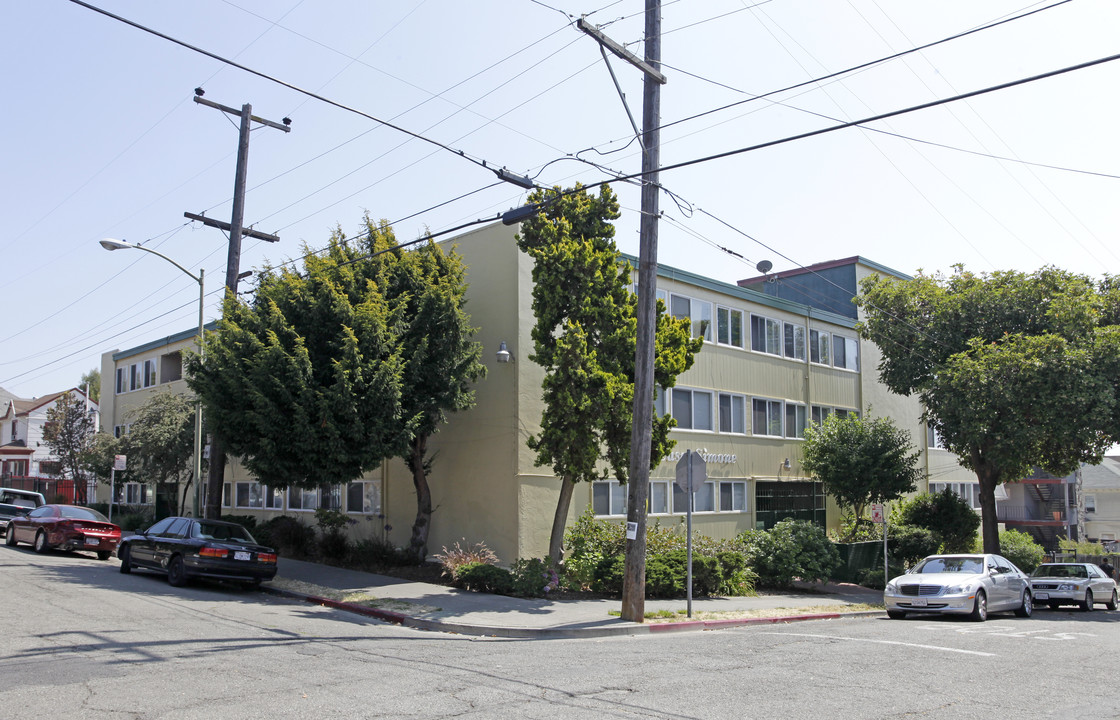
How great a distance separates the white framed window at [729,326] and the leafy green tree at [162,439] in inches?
677

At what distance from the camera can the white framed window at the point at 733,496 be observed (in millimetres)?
26047

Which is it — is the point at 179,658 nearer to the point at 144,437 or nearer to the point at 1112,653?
the point at 1112,653

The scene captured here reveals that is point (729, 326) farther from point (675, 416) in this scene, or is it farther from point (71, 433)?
point (71, 433)

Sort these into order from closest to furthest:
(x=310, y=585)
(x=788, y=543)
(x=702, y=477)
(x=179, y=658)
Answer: (x=179, y=658) → (x=702, y=477) → (x=310, y=585) → (x=788, y=543)

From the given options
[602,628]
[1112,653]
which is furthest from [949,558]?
[602,628]

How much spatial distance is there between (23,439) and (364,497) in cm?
4851

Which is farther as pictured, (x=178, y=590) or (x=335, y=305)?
(x=335, y=305)

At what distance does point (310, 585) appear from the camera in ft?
57.9

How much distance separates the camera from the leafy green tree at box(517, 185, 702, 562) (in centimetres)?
1697

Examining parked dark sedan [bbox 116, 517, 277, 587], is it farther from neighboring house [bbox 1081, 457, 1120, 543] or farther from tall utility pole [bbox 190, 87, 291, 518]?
neighboring house [bbox 1081, 457, 1120, 543]

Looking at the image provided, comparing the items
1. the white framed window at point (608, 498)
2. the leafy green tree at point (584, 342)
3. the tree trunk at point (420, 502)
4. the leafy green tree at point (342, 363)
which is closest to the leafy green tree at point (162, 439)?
the leafy green tree at point (342, 363)

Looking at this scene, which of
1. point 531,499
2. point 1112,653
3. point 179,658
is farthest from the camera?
point 531,499

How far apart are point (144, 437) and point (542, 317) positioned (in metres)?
17.7

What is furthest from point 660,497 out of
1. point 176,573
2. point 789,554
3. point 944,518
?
point 176,573
